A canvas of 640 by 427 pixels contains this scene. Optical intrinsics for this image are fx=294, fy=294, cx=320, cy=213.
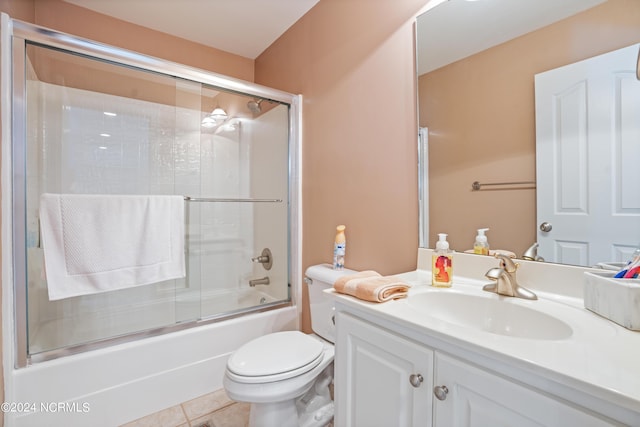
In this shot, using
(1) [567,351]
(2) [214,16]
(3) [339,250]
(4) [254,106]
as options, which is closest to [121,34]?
(2) [214,16]

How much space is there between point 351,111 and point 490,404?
1.43 m

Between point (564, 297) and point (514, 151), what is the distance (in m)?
0.50

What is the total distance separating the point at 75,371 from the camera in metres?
1.35

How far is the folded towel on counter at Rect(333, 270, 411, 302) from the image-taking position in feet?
2.90

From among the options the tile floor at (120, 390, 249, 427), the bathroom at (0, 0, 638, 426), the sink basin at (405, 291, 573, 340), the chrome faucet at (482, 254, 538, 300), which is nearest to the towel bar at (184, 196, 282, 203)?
the bathroom at (0, 0, 638, 426)

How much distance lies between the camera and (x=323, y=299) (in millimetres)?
1564

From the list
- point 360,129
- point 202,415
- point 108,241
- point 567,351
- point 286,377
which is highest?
point 360,129

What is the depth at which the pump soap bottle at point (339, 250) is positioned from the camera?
1642mm

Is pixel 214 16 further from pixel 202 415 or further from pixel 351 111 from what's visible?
pixel 202 415

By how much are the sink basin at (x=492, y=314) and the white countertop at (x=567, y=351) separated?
1.1 inches

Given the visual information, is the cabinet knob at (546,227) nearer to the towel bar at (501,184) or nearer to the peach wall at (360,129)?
the towel bar at (501,184)

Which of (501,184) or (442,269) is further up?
(501,184)

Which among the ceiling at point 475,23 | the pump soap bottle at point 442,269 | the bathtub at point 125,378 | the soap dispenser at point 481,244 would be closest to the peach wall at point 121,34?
the bathtub at point 125,378

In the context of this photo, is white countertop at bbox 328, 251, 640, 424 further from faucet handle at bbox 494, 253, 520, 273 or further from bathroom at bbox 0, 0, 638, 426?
bathroom at bbox 0, 0, 638, 426
